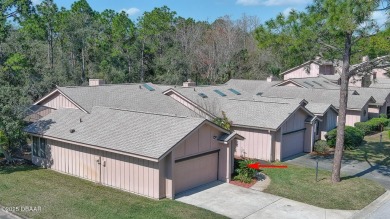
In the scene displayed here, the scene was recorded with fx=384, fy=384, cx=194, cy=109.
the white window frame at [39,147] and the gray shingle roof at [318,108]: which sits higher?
the gray shingle roof at [318,108]

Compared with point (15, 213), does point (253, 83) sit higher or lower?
higher

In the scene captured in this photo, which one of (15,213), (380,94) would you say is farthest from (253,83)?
(15,213)

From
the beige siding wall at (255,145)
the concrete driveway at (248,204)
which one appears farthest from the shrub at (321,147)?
the concrete driveway at (248,204)

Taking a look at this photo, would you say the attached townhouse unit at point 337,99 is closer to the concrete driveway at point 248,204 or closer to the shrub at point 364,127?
the shrub at point 364,127

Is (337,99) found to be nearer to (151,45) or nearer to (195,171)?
(195,171)

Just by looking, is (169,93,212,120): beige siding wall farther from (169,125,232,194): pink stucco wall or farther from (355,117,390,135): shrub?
(355,117,390,135): shrub

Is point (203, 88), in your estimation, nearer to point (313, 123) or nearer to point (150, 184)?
point (313, 123)
